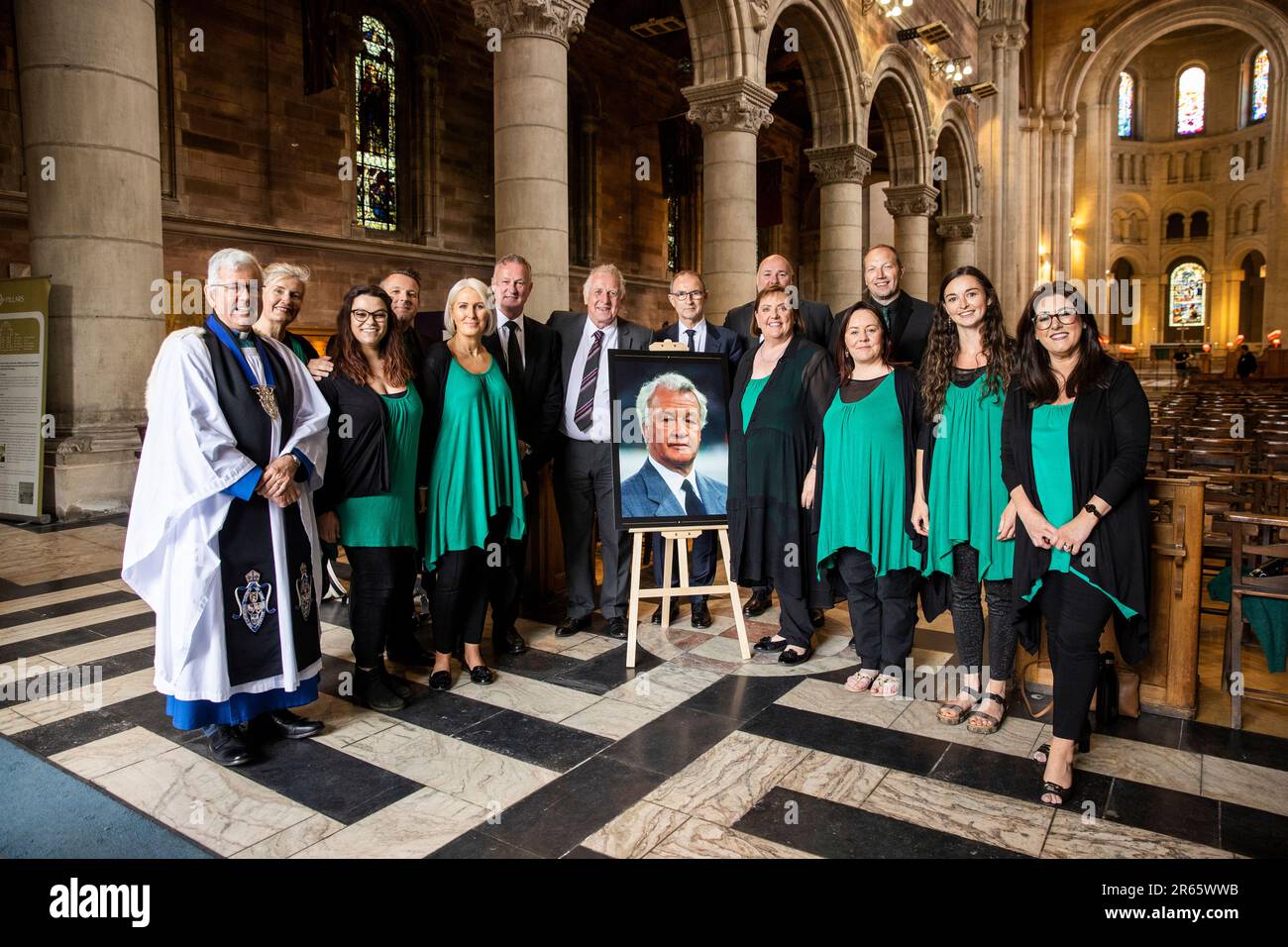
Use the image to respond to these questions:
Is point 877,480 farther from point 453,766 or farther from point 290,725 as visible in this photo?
point 290,725

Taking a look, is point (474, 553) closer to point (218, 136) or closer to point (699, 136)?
point (218, 136)

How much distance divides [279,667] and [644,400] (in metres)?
2.18

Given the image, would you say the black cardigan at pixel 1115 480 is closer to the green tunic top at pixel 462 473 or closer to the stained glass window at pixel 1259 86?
the green tunic top at pixel 462 473

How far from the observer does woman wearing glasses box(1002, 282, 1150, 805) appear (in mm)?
2928

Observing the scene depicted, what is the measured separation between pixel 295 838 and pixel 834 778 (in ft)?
A: 5.84

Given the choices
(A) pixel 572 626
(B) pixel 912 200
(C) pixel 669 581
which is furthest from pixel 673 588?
(B) pixel 912 200

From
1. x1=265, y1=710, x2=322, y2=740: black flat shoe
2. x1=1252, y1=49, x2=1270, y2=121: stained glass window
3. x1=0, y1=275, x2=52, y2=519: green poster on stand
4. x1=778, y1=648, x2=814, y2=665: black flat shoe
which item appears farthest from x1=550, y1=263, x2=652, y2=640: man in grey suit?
x1=1252, y1=49, x2=1270, y2=121: stained glass window

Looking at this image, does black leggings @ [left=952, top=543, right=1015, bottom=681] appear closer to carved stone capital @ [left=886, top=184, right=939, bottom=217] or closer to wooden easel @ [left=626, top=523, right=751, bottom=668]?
wooden easel @ [left=626, top=523, right=751, bottom=668]

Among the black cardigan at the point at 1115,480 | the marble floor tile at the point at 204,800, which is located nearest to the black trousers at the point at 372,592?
the marble floor tile at the point at 204,800

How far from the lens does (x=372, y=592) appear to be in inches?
145

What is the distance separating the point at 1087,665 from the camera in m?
2.93

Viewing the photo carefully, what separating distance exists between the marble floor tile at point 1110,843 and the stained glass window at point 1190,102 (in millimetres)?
46448

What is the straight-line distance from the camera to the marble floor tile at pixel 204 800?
8.80ft
